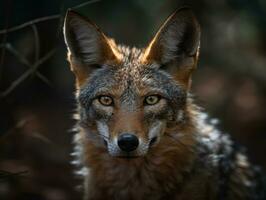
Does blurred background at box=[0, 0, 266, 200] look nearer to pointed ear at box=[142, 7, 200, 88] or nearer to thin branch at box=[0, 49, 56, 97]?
thin branch at box=[0, 49, 56, 97]

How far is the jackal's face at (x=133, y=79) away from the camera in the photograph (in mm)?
6938

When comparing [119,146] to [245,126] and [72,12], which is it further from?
[245,126]

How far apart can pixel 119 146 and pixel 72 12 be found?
1.63 m

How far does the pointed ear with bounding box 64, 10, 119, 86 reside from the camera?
7324 millimetres

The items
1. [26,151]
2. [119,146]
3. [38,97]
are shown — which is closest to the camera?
[119,146]

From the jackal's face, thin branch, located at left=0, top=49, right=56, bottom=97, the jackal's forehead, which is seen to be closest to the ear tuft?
the jackal's face

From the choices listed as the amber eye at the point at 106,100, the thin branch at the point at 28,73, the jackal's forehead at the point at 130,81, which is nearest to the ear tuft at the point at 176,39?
the jackal's forehead at the point at 130,81

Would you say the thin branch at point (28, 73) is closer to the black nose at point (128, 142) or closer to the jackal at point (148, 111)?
the jackal at point (148, 111)

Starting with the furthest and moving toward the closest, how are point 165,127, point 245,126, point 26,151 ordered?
point 245,126 < point 26,151 < point 165,127

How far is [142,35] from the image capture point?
1565 cm

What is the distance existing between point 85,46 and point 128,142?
1.50 m

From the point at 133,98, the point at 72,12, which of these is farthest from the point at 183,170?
the point at 72,12

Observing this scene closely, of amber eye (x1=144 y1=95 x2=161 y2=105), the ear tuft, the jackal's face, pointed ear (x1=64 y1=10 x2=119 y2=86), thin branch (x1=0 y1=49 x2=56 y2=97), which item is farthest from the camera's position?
thin branch (x1=0 y1=49 x2=56 y2=97)

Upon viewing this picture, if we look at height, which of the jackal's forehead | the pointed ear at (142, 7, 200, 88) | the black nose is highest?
the pointed ear at (142, 7, 200, 88)
